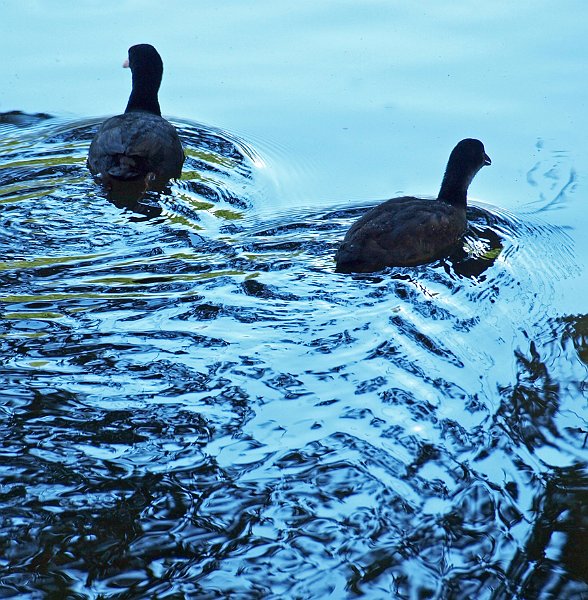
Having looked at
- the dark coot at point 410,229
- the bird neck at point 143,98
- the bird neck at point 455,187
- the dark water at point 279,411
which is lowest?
the dark water at point 279,411

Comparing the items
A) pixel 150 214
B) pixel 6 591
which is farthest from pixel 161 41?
pixel 6 591

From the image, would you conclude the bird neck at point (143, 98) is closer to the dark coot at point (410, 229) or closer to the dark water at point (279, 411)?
the dark water at point (279, 411)

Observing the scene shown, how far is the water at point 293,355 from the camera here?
4.24 meters

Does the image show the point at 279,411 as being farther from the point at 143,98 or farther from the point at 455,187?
the point at 143,98

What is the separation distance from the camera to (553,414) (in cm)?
536

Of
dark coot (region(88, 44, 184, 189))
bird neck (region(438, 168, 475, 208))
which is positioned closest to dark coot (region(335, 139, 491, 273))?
bird neck (region(438, 168, 475, 208))

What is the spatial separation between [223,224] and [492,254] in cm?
206

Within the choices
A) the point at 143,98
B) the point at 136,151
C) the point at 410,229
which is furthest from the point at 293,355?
the point at 143,98

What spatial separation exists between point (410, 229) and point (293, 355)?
177cm

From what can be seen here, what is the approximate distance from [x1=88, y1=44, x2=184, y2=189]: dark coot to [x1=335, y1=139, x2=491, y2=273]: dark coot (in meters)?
2.26

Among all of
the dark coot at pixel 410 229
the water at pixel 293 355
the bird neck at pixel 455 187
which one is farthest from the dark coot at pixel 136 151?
the bird neck at pixel 455 187

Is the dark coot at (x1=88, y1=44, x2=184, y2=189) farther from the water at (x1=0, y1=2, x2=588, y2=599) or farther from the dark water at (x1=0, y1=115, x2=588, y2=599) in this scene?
the dark water at (x1=0, y1=115, x2=588, y2=599)

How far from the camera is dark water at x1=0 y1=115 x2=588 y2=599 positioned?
4.18 metres

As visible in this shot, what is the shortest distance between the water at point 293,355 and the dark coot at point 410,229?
6.9 inches
